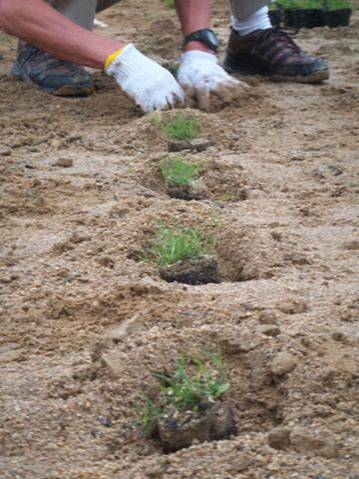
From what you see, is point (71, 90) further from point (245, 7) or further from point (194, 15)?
point (245, 7)

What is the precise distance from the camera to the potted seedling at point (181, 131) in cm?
330

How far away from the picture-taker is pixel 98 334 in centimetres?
201

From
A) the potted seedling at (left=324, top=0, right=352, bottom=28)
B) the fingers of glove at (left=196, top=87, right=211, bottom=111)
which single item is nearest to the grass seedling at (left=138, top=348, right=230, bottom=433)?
the fingers of glove at (left=196, top=87, right=211, bottom=111)

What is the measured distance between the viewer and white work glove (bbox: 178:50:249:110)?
12.5ft

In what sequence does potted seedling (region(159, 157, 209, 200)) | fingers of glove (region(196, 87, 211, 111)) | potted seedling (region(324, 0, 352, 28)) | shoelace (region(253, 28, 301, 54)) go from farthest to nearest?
potted seedling (region(324, 0, 352, 28))
shoelace (region(253, 28, 301, 54))
fingers of glove (region(196, 87, 211, 111))
potted seedling (region(159, 157, 209, 200))

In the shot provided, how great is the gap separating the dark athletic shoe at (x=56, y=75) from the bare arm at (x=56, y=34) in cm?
11

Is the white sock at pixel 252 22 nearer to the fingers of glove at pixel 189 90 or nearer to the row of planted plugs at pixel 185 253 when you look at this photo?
the fingers of glove at pixel 189 90

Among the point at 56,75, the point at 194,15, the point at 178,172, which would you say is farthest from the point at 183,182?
the point at 194,15

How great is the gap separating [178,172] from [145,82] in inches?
35.0

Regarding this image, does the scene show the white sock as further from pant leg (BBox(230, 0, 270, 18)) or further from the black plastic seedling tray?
the black plastic seedling tray

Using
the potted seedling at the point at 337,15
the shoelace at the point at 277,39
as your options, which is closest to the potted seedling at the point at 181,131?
the shoelace at the point at 277,39

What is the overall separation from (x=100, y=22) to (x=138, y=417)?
4.69 m

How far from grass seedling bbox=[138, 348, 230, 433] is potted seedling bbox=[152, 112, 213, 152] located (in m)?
1.61

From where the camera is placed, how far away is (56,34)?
12.7 ft
